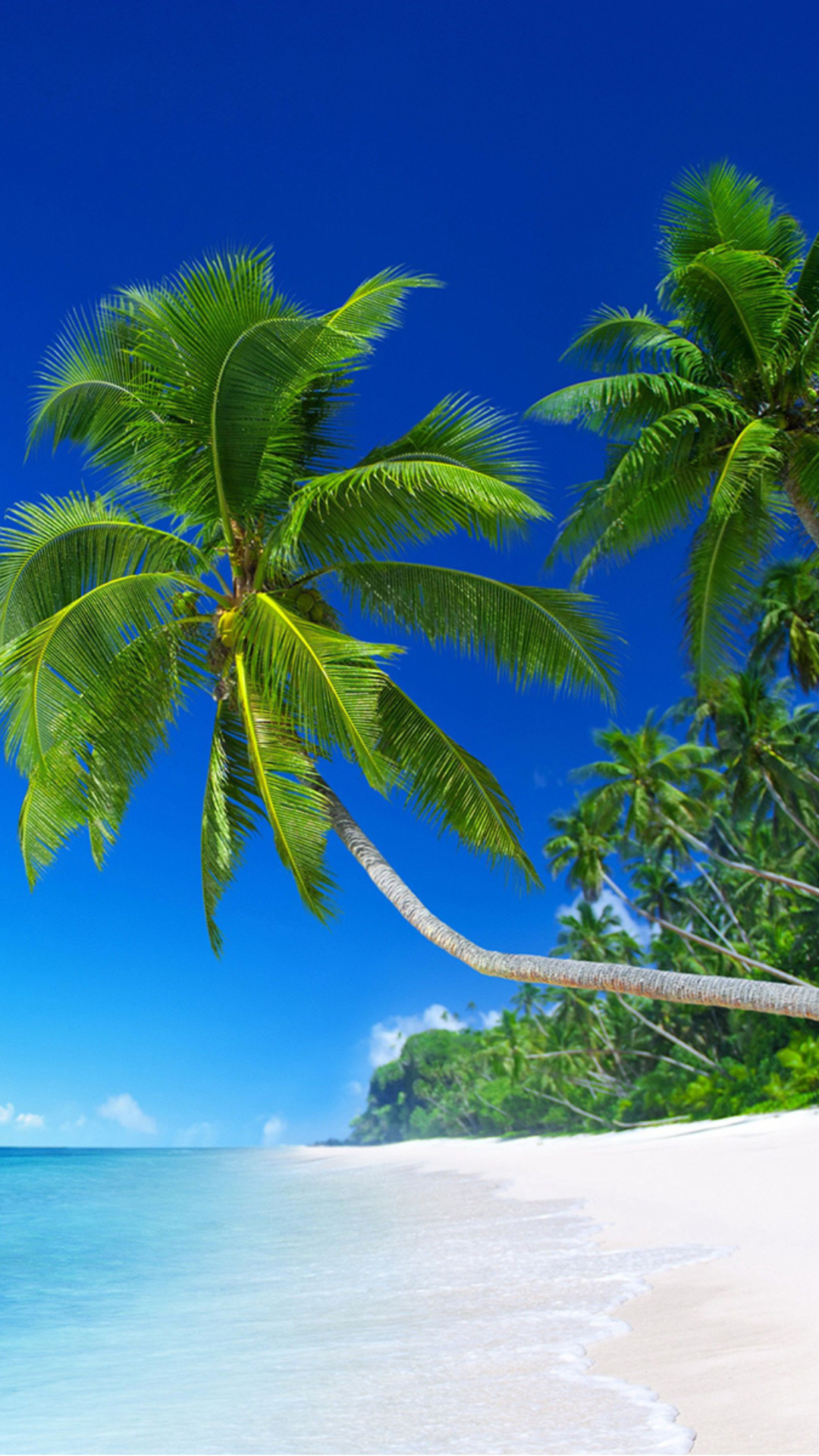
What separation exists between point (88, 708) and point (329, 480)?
2.23m

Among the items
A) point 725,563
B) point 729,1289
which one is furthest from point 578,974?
point 725,563

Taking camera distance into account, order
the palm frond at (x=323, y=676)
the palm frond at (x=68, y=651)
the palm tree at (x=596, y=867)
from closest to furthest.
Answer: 1. the palm frond at (x=323, y=676)
2. the palm frond at (x=68, y=651)
3. the palm tree at (x=596, y=867)

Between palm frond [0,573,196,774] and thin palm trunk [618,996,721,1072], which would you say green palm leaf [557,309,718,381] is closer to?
palm frond [0,573,196,774]

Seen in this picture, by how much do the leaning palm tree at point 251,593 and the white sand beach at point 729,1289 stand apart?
8.09ft

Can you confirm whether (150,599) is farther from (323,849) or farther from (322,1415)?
(322,1415)

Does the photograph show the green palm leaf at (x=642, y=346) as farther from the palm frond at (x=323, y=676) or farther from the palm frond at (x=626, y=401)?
the palm frond at (x=323, y=676)

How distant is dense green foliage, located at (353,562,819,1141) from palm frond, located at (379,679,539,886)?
12534 millimetres

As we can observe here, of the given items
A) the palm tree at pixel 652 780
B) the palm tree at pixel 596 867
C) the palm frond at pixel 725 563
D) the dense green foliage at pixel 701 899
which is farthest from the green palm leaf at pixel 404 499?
the palm tree at pixel 596 867

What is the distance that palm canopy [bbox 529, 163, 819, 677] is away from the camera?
995 cm

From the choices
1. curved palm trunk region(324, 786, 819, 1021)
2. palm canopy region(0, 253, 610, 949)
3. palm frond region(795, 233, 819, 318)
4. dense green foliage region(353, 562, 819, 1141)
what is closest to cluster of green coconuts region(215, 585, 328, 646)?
palm canopy region(0, 253, 610, 949)

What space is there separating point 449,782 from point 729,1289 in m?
3.72

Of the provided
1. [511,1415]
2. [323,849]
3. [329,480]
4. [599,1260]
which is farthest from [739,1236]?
[329,480]

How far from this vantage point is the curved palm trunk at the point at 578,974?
336cm

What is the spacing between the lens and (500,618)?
7.13m
